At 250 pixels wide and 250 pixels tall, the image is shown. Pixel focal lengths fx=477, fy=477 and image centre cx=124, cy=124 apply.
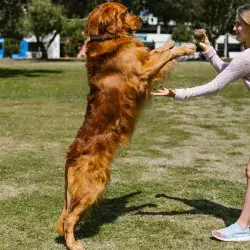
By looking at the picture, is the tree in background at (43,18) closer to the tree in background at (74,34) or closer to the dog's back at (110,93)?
the tree in background at (74,34)

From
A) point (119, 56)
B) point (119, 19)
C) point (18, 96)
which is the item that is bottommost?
point (18, 96)

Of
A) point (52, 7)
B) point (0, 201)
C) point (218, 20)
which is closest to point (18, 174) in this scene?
point (0, 201)

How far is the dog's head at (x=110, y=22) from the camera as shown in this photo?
4.79 meters

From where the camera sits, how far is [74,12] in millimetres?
71375

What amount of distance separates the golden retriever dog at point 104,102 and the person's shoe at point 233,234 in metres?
1.30

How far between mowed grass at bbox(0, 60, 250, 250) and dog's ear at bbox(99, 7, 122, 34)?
0.90 m

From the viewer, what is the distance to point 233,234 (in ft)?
16.1

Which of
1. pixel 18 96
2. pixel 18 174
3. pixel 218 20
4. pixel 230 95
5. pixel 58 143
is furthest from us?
pixel 218 20

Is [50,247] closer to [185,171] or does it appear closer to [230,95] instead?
[185,171]

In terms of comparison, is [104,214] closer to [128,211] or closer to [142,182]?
[128,211]

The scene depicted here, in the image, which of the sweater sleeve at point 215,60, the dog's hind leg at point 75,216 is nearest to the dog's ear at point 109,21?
the sweater sleeve at point 215,60

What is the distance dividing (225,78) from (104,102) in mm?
1227

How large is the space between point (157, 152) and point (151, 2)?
66950 millimetres

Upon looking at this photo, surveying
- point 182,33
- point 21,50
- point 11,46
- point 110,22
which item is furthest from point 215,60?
point 182,33
